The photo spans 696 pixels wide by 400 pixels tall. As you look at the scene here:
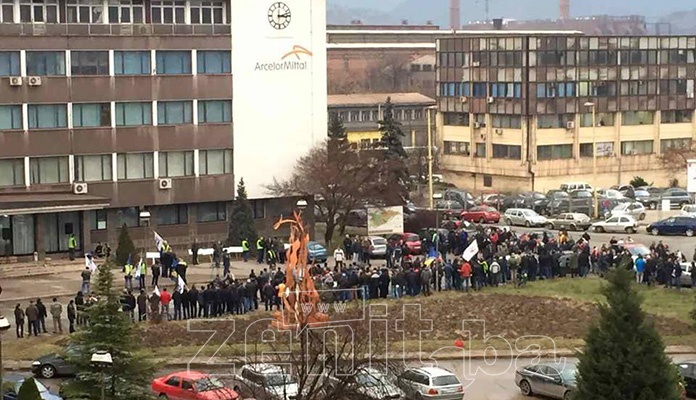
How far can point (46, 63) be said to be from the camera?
5606 centimetres

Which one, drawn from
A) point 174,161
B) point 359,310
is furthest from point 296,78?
point 359,310

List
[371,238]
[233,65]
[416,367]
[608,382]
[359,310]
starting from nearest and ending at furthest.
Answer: [608,382] → [416,367] → [359,310] → [371,238] → [233,65]

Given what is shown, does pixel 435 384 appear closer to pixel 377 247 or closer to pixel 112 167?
pixel 377 247

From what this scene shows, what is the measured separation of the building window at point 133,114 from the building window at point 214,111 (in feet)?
8.44

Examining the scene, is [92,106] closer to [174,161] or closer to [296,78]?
[174,161]

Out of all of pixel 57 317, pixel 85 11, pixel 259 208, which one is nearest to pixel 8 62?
pixel 85 11

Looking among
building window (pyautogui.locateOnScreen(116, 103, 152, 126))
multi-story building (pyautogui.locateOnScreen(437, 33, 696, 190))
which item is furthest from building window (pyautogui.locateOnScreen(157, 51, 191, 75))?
multi-story building (pyautogui.locateOnScreen(437, 33, 696, 190))

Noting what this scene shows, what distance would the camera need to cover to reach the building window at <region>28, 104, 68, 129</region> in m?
55.9

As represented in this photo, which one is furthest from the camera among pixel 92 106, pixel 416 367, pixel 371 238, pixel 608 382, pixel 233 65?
pixel 233 65

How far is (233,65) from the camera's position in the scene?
61.1 m

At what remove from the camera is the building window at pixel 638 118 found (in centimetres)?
8793

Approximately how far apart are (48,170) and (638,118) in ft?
147

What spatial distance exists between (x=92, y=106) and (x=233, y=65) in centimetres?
707

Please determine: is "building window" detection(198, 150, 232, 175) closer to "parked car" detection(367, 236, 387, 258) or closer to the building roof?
"parked car" detection(367, 236, 387, 258)
